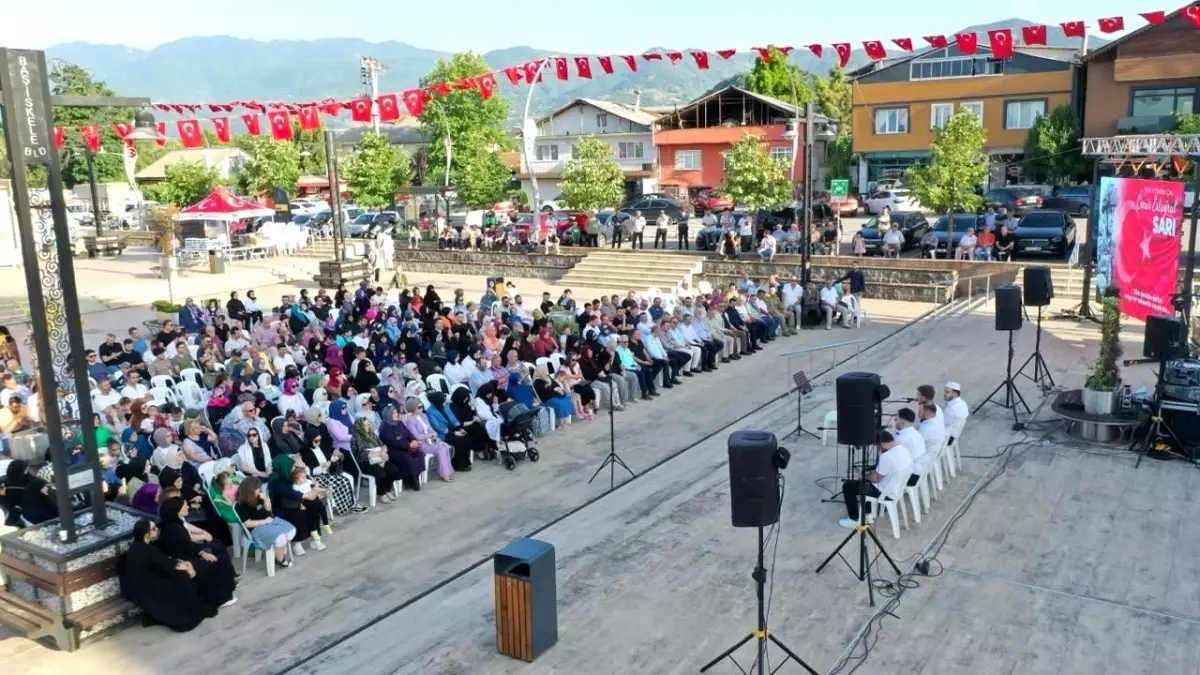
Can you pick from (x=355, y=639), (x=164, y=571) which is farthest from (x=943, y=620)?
(x=164, y=571)

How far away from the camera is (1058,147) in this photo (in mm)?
40656

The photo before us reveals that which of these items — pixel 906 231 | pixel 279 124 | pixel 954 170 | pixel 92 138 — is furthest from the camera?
pixel 906 231

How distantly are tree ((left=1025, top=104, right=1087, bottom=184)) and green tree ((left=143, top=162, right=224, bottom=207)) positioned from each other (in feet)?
137

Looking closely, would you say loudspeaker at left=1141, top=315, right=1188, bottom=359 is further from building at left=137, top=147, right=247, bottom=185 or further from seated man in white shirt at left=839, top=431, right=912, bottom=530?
building at left=137, top=147, right=247, bottom=185

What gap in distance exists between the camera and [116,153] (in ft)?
224

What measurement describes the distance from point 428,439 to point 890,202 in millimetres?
31871

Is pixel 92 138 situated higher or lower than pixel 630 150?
lower

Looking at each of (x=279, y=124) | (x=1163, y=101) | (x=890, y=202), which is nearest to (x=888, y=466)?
(x=279, y=124)

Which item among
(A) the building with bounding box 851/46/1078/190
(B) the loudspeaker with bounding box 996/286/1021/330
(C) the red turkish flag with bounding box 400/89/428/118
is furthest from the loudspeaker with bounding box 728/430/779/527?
(A) the building with bounding box 851/46/1078/190

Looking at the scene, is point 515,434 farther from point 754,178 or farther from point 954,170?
point 954,170

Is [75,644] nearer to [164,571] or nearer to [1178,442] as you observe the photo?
[164,571]

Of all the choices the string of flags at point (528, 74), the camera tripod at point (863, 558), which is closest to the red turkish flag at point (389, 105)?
the string of flags at point (528, 74)

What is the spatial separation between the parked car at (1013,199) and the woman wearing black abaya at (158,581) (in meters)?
31.4

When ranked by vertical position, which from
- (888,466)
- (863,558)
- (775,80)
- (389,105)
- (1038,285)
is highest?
(775,80)
